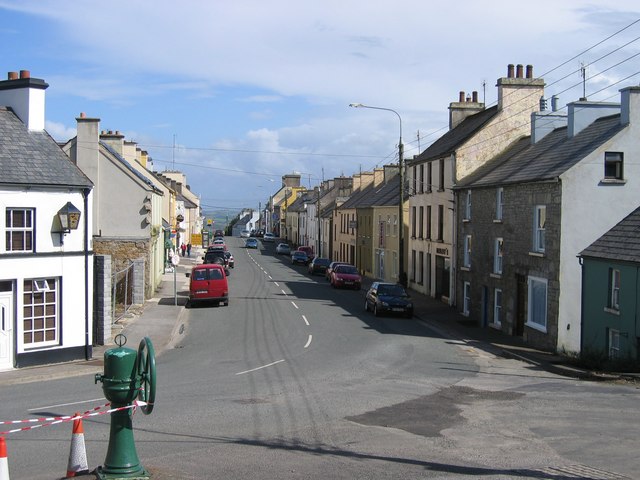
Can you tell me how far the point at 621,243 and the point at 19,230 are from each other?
1800 cm

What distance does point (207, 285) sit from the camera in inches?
1449

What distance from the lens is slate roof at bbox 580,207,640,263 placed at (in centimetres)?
2291

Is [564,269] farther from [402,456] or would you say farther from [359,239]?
[359,239]

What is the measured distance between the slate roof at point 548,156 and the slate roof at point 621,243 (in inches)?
106

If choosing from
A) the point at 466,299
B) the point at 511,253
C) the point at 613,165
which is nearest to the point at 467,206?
the point at 466,299

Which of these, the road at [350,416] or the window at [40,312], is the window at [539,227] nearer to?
the road at [350,416]

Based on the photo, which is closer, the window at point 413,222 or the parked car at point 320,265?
the window at point 413,222

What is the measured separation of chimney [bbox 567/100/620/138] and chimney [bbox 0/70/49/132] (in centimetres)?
1952

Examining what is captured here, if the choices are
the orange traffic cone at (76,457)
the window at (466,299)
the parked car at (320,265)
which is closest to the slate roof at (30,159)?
the orange traffic cone at (76,457)

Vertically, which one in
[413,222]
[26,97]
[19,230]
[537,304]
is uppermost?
[26,97]


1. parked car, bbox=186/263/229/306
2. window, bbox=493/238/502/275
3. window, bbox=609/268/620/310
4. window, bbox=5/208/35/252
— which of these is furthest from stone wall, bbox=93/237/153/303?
window, bbox=609/268/620/310

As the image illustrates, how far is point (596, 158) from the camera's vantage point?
86.8 ft

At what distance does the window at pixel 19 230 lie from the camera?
68.3ft

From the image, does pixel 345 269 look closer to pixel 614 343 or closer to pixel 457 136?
pixel 457 136
